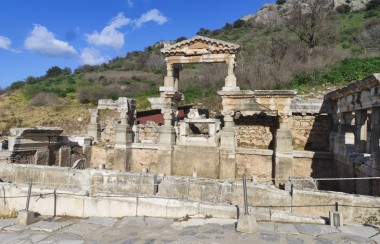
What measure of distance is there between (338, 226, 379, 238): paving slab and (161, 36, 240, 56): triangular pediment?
35.9ft

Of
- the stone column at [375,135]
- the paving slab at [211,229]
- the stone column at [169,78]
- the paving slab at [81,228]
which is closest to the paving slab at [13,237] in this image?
the paving slab at [81,228]

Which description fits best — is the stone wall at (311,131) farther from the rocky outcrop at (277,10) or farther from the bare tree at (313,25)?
the rocky outcrop at (277,10)

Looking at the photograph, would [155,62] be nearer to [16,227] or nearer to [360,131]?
[360,131]

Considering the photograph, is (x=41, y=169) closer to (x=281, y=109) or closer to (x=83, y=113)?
(x=281, y=109)

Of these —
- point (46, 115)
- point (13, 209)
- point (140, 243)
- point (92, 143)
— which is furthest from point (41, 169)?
point (46, 115)

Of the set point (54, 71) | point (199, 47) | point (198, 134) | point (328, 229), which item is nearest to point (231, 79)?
point (199, 47)

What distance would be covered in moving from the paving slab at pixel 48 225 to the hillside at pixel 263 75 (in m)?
15.5

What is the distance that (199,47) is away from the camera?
51.6ft

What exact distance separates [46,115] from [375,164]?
92.8 feet

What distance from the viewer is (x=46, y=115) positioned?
29344 millimetres

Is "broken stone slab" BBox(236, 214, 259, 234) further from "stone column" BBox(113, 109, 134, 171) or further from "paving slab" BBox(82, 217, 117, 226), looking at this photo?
"stone column" BBox(113, 109, 134, 171)

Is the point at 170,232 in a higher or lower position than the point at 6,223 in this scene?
higher

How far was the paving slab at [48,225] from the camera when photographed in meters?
5.96

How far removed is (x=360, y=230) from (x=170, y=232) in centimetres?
333
